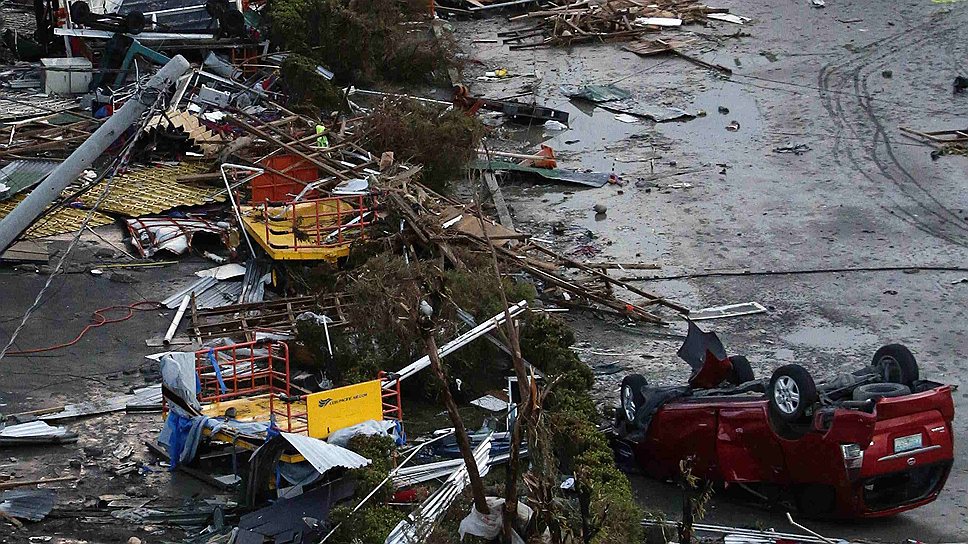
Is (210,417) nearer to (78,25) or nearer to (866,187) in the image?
(866,187)

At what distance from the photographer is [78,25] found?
85.5ft

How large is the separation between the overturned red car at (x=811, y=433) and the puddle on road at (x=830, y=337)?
11.8ft

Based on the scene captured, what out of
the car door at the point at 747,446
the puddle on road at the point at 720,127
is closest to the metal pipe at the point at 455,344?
the car door at the point at 747,446

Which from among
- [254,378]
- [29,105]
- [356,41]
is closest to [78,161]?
[254,378]

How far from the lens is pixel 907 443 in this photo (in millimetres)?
10641

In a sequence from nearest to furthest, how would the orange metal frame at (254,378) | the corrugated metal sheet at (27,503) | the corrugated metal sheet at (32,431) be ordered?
the corrugated metal sheet at (27,503) < the orange metal frame at (254,378) < the corrugated metal sheet at (32,431)

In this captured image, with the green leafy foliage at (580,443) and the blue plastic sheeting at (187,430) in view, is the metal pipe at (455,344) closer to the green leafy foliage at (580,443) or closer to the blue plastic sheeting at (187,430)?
the green leafy foliage at (580,443)

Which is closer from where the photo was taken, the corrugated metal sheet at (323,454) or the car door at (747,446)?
the corrugated metal sheet at (323,454)

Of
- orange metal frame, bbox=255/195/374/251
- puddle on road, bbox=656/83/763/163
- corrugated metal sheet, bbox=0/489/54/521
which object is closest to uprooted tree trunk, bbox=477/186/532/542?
corrugated metal sheet, bbox=0/489/54/521

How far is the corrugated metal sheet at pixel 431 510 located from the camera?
8695 mm

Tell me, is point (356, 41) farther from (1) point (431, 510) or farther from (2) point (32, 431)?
(1) point (431, 510)

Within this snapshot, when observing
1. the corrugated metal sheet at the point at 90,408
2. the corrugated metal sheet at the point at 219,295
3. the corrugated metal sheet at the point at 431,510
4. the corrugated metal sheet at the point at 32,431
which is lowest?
the corrugated metal sheet at the point at 90,408

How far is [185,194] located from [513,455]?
46.5 feet

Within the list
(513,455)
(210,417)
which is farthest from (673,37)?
(513,455)
